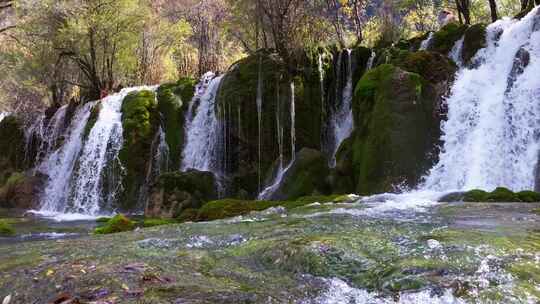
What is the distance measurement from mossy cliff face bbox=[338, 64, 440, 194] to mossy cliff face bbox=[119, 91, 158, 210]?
981cm

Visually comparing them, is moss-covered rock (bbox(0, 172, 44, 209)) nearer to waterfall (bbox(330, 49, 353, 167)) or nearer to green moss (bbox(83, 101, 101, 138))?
green moss (bbox(83, 101, 101, 138))

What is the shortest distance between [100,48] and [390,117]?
61.2 ft

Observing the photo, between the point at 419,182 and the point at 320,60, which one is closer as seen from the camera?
the point at 419,182

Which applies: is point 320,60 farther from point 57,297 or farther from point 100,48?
point 57,297

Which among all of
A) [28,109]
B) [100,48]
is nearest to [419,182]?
[100,48]

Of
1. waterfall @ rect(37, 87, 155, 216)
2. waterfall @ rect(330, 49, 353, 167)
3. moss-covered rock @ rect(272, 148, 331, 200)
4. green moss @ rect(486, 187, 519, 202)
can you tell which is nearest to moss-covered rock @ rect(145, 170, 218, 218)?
moss-covered rock @ rect(272, 148, 331, 200)

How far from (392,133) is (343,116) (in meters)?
6.12

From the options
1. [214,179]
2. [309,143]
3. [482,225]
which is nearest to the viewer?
[482,225]

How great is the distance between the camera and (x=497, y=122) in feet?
51.1

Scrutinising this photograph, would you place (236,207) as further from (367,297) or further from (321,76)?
(321,76)

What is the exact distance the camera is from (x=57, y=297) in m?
5.22

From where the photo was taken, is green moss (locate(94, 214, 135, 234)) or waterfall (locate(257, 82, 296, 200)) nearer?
green moss (locate(94, 214, 135, 234))

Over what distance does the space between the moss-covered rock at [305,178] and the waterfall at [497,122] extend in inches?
137

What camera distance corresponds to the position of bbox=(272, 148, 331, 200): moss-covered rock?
55.7ft
